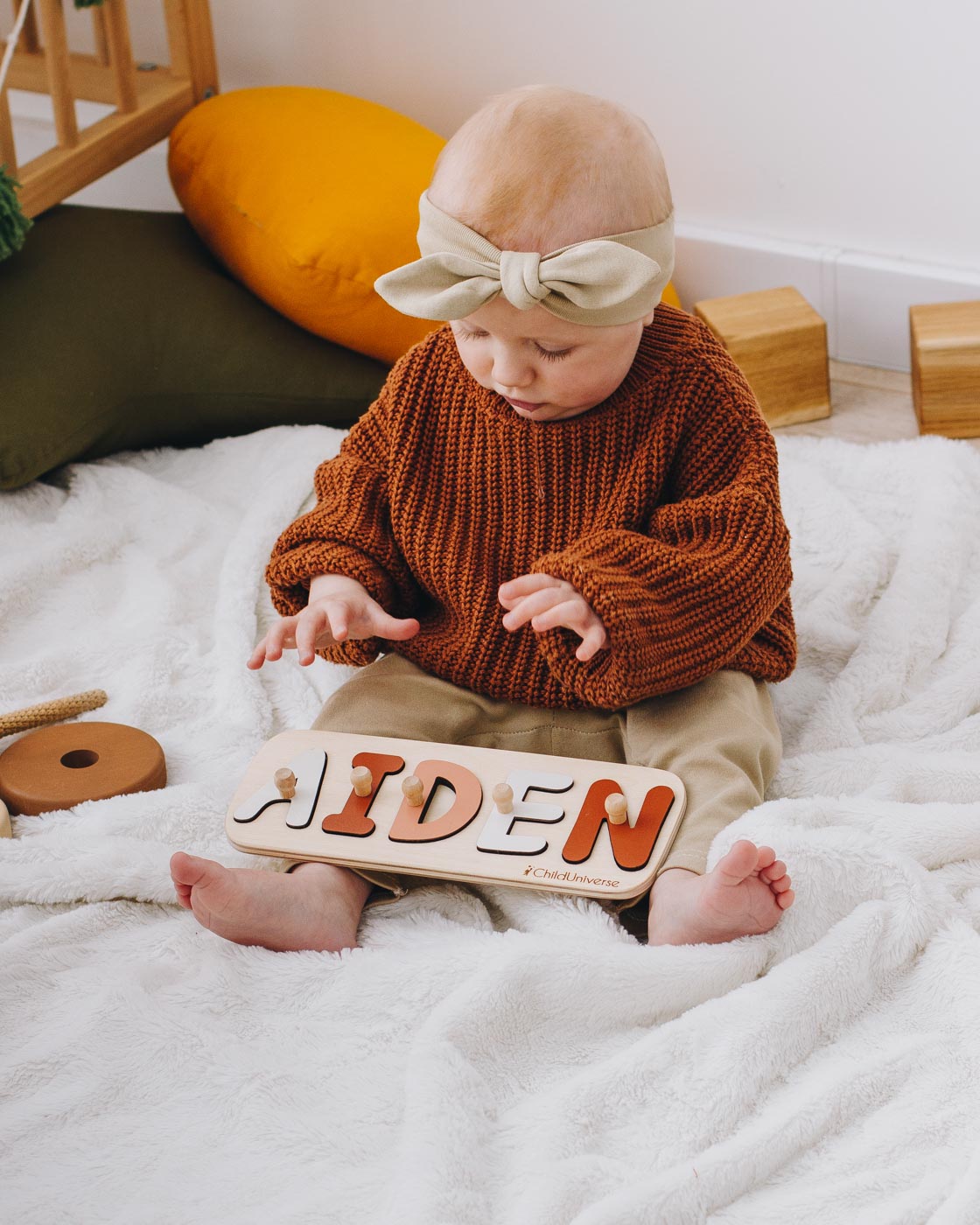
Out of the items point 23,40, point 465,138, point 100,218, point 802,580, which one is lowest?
point 802,580

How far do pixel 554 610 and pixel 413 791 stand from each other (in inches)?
6.6

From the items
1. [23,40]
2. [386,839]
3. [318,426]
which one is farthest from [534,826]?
[23,40]

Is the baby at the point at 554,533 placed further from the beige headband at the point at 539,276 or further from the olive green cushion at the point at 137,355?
the olive green cushion at the point at 137,355

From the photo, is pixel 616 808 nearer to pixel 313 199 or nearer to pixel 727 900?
pixel 727 900

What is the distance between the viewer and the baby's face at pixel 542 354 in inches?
38.4

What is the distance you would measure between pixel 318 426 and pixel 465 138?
0.69 metres

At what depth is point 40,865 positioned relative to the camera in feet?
3.26

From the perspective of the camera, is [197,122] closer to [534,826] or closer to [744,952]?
[534,826]

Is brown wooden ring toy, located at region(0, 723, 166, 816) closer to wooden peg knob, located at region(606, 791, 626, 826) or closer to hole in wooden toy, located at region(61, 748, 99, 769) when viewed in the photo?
hole in wooden toy, located at region(61, 748, 99, 769)

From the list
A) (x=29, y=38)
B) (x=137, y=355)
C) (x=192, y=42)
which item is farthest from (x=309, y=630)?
(x=29, y=38)

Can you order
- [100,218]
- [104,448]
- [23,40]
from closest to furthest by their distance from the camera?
[104,448] → [100,218] → [23,40]

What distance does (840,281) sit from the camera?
72.6 inches

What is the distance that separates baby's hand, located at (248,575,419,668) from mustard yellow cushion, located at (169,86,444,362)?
2.01 feet

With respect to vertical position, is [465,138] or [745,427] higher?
[465,138]
